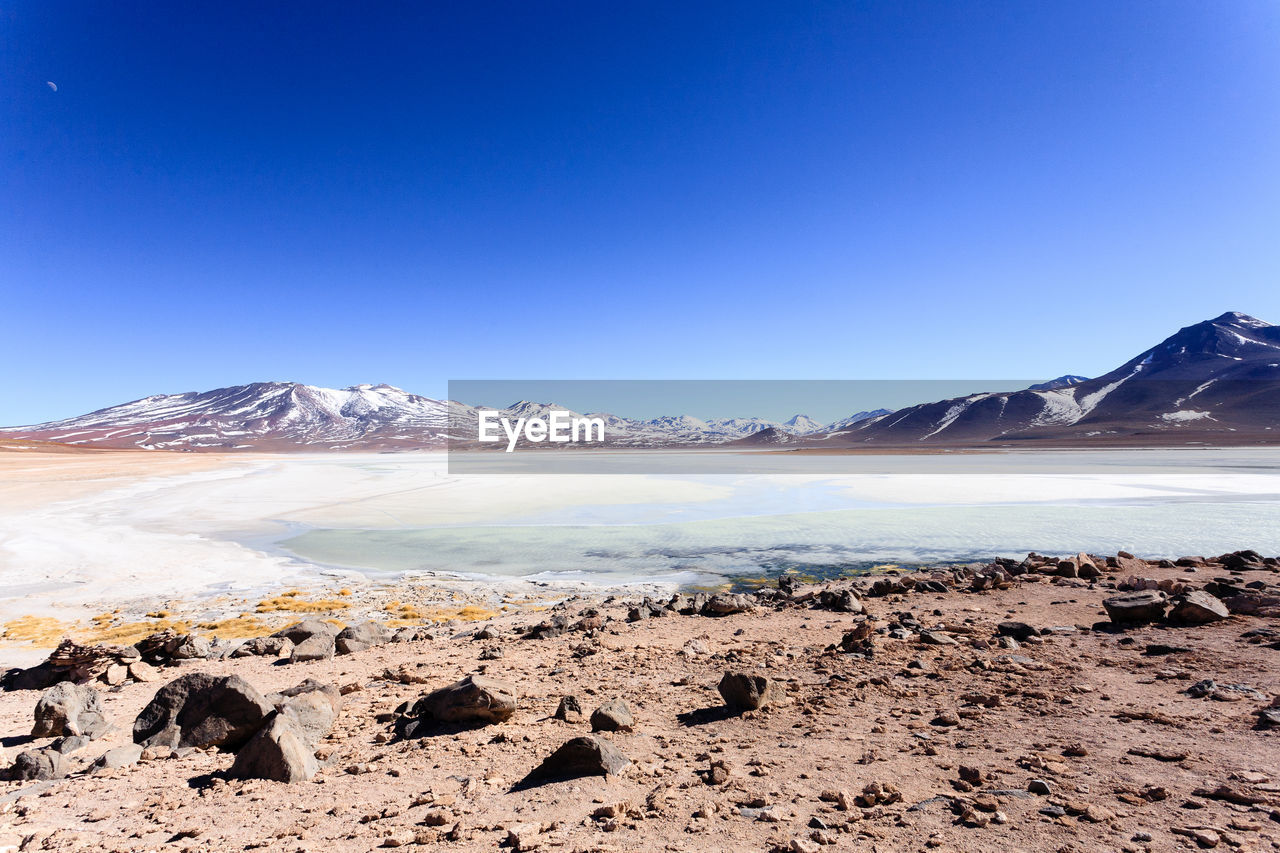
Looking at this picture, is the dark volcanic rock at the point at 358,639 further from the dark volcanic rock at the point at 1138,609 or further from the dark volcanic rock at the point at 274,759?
the dark volcanic rock at the point at 1138,609

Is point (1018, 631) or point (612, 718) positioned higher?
point (612, 718)

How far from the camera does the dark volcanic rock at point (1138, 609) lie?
7410mm

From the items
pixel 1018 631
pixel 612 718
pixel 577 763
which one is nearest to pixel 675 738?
pixel 612 718

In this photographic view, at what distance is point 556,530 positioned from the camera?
19.1m

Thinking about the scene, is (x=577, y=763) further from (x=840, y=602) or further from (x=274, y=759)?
(x=840, y=602)

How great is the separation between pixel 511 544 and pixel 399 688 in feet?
36.1

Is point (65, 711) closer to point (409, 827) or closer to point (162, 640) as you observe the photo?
point (162, 640)

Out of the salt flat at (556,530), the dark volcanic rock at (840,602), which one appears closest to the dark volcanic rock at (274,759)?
the dark volcanic rock at (840,602)

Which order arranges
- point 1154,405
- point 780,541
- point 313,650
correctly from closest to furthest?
point 313,650
point 780,541
point 1154,405

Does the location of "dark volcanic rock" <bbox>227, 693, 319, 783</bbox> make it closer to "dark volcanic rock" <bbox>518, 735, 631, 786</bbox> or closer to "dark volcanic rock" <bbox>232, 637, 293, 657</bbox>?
"dark volcanic rock" <bbox>518, 735, 631, 786</bbox>

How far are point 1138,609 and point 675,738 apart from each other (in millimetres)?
6476

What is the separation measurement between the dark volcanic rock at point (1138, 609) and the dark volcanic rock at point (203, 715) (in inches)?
370

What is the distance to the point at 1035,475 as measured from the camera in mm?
38688

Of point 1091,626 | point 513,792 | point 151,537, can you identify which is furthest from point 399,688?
point 151,537
